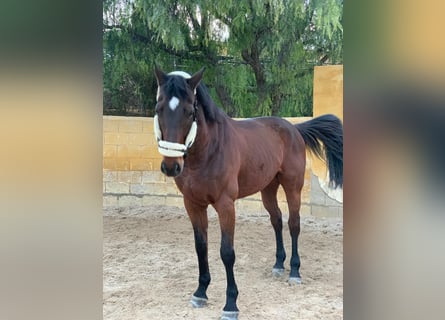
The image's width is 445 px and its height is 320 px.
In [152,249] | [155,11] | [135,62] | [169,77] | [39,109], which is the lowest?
[152,249]

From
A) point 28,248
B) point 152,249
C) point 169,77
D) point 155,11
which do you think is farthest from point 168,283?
point 155,11

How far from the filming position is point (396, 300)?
502 mm

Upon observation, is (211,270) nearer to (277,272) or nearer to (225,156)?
(277,272)

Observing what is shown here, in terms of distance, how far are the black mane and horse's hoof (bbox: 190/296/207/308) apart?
3.70 feet

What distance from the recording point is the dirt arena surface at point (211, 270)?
8.87ft

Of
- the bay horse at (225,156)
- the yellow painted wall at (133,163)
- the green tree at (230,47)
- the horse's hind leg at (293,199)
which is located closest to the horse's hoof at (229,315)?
the bay horse at (225,156)

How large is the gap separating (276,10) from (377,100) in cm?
521

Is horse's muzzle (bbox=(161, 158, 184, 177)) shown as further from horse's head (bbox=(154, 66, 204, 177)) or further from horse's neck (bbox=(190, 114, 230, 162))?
horse's neck (bbox=(190, 114, 230, 162))

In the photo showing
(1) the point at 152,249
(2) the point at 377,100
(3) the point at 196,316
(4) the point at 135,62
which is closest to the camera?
(2) the point at 377,100

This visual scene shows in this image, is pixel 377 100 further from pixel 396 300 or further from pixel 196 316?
pixel 196 316

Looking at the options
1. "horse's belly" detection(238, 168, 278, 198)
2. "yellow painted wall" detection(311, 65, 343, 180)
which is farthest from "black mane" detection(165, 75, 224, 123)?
"yellow painted wall" detection(311, 65, 343, 180)

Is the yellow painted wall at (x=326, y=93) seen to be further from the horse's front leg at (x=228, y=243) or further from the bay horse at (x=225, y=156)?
the horse's front leg at (x=228, y=243)

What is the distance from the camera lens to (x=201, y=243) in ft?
9.11

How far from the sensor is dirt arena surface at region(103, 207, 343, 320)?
2703mm
